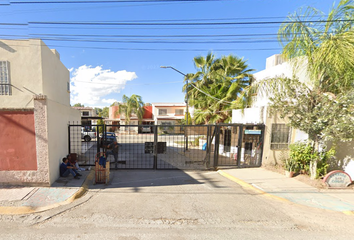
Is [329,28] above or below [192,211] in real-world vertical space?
above

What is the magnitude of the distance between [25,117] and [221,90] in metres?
10.2

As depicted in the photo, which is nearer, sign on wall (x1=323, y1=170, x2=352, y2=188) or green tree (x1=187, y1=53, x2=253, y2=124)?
sign on wall (x1=323, y1=170, x2=352, y2=188)

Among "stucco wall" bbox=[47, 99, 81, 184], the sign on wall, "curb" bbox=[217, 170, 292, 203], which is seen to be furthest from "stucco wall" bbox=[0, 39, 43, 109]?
the sign on wall

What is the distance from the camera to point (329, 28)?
5.75 m

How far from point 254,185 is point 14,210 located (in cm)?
671

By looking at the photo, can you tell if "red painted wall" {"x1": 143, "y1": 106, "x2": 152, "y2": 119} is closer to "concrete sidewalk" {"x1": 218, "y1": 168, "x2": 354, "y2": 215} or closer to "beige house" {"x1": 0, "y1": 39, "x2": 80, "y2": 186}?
"concrete sidewalk" {"x1": 218, "y1": 168, "x2": 354, "y2": 215}

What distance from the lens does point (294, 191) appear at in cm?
507

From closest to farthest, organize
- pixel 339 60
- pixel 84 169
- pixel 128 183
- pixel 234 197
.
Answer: pixel 234 197 < pixel 339 60 < pixel 128 183 < pixel 84 169

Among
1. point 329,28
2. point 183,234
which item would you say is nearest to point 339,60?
point 329,28

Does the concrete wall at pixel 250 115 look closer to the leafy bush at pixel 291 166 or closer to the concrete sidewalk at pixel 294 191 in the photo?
the leafy bush at pixel 291 166

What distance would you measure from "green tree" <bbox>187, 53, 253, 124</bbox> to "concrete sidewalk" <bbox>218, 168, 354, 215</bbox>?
4919 mm

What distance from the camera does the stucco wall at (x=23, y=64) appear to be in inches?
192

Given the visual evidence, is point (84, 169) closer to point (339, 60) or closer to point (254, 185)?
point (254, 185)

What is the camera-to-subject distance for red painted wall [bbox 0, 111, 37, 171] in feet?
15.5
